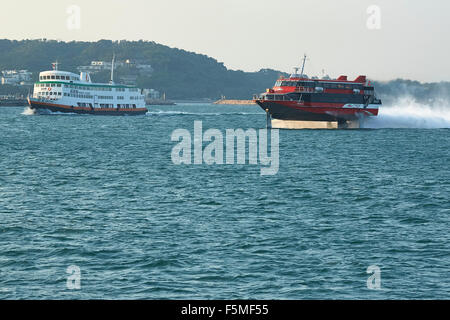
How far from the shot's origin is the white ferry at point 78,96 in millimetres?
147625

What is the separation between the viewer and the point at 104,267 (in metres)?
22.1

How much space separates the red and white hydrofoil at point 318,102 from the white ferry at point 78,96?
5932 centimetres

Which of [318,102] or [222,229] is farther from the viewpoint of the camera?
[318,102]

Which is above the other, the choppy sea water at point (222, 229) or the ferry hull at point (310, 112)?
the ferry hull at point (310, 112)

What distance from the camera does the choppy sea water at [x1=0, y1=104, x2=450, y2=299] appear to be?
20172 mm

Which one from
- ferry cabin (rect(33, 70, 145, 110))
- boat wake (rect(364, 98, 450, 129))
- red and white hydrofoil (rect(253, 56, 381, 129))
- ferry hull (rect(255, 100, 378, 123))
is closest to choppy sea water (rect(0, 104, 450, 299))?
ferry hull (rect(255, 100, 378, 123))

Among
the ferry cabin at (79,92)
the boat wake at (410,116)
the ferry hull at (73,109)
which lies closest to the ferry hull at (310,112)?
the boat wake at (410,116)

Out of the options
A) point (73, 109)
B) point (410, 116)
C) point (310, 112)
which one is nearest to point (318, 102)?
point (310, 112)

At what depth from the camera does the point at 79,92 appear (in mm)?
150000

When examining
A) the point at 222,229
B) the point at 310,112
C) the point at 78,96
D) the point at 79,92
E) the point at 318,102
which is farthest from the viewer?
the point at 78,96

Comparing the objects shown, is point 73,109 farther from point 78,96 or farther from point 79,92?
point 79,92

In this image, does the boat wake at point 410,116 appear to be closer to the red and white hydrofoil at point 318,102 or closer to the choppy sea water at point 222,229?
the red and white hydrofoil at point 318,102

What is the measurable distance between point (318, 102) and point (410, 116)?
35.6 metres
